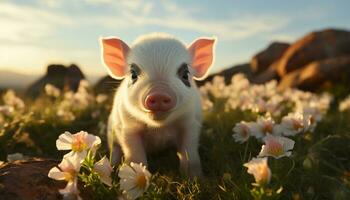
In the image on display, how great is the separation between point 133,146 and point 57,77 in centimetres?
1061

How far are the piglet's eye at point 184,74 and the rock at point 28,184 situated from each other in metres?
1.34

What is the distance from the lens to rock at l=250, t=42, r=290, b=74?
61.2 ft

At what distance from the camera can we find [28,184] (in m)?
3.21

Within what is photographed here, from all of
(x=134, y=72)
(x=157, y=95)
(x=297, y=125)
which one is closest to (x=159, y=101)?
(x=157, y=95)

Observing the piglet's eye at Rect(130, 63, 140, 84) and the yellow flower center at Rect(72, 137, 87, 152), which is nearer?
the yellow flower center at Rect(72, 137, 87, 152)

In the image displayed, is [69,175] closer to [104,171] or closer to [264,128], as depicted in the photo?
[104,171]

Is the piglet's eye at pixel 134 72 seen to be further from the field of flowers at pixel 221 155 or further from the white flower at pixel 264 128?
the white flower at pixel 264 128

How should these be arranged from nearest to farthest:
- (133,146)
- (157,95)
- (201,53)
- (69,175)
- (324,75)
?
(69,175) → (157,95) → (133,146) → (201,53) → (324,75)

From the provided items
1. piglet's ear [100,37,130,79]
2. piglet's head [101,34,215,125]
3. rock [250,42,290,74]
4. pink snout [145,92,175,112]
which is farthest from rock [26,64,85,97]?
pink snout [145,92,175,112]

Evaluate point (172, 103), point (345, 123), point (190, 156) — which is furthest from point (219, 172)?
point (345, 123)

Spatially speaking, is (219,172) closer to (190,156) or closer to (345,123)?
(190,156)

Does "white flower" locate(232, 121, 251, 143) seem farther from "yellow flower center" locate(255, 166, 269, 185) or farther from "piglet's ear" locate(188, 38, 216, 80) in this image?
"yellow flower center" locate(255, 166, 269, 185)

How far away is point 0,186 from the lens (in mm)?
3123

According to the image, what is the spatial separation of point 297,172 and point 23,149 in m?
2.99
